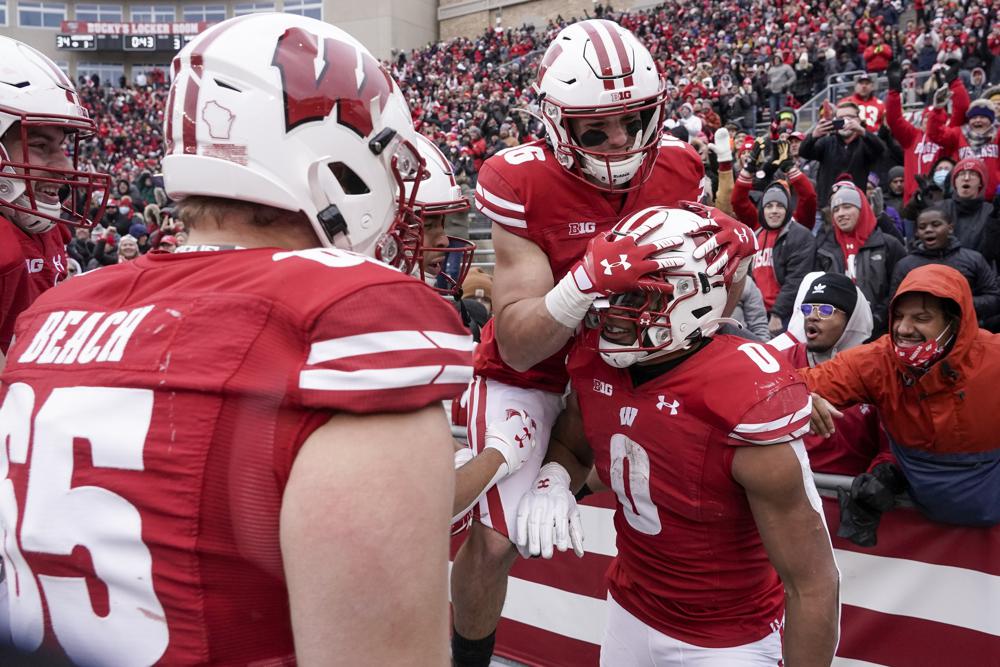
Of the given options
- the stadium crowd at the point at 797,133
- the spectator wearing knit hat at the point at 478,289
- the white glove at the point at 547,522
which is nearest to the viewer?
the white glove at the point at 547,522

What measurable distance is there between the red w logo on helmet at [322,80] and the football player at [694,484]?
111cm

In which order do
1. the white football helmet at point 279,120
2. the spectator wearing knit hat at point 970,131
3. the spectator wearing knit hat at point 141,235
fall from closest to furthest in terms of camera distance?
the white football helmet at point 279,120, the spectator wearing knit hat at point 970,131, the spectator wearing knit hat at point 141,235

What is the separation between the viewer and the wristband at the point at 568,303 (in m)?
2.31

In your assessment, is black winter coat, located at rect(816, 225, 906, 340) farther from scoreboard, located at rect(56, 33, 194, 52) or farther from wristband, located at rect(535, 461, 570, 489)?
scoreboard, located at rect(56, 33, 194, 52)

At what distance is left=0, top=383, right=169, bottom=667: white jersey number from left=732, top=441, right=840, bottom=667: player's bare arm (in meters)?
1.59

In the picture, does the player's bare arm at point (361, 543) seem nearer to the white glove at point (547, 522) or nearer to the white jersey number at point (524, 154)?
the white glove at point (547, 522)

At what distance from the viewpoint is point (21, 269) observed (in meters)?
2.88

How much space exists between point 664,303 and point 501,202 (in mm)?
693

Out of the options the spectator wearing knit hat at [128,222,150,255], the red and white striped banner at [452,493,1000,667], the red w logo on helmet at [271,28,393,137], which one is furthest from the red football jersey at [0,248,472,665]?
the spectator wearing knit hat at [128,222,150,255]

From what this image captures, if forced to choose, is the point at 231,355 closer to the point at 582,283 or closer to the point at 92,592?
the point at 92,592

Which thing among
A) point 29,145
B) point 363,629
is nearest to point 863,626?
point 363,629

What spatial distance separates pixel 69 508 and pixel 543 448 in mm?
2003

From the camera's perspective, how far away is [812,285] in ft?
14.1

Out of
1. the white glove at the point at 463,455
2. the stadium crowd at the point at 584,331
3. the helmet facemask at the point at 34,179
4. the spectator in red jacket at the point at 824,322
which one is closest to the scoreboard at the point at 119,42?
the stadium crowd at the point at 584,331
